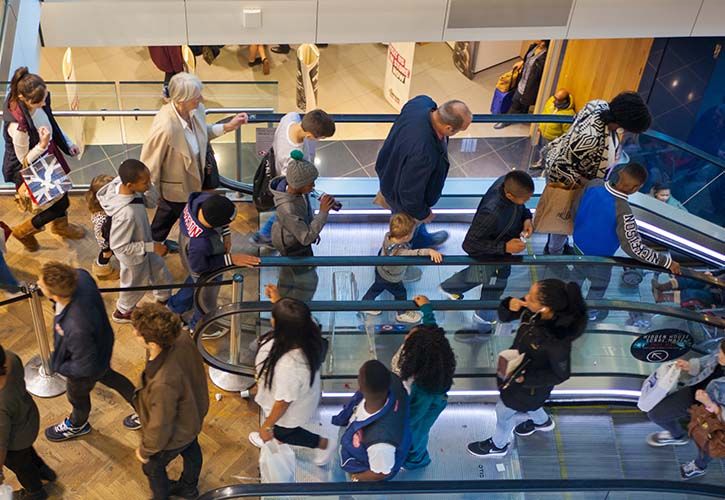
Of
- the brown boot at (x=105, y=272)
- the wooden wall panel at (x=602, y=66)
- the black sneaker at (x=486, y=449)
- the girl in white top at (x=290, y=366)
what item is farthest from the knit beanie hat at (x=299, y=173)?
the wooden wall panel at (x=602, y=66)

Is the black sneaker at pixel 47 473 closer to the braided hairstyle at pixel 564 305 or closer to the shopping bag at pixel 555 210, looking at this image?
the braided hairstyle at pixel 564 305

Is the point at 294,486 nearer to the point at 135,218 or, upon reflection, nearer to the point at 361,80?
the point at 135,218

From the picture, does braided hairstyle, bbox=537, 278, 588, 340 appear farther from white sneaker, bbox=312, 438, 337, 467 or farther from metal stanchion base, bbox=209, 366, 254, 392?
metal stanchion base, bbox=209, 366, 254, 392

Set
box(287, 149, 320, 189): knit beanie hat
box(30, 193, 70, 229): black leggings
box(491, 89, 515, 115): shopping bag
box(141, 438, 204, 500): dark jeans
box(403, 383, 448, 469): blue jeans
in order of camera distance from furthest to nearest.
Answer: box(491, 89, 515, 115): shopping bag → box(30, 193, 70, 229): black leggings → box(287, 149, 320, 189): knit beanie hat → box(141, 438, 204, 500): dark jeans → box(403, 383, 448, 469): blue jeans

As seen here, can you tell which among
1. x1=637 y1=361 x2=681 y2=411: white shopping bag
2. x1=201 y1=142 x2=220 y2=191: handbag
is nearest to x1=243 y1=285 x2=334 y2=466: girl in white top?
x1=201 y1=142 x2=220 y2=191: handbag

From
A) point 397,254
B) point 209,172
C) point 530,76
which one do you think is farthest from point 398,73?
point 397,254

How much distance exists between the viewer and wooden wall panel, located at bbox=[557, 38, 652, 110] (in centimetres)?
1173

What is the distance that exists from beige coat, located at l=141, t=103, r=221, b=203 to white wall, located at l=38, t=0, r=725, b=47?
105 inches

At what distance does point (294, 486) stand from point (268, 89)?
4.32 meters

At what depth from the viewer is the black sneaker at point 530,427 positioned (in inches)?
257

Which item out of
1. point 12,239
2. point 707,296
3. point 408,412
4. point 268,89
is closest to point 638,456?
point 707,296

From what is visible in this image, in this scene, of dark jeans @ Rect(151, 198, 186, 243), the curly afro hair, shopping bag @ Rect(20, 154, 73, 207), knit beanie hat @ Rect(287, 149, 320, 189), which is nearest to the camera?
the curly afro hair

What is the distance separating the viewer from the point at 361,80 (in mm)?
14148

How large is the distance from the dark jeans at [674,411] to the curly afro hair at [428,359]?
6.32 ft
